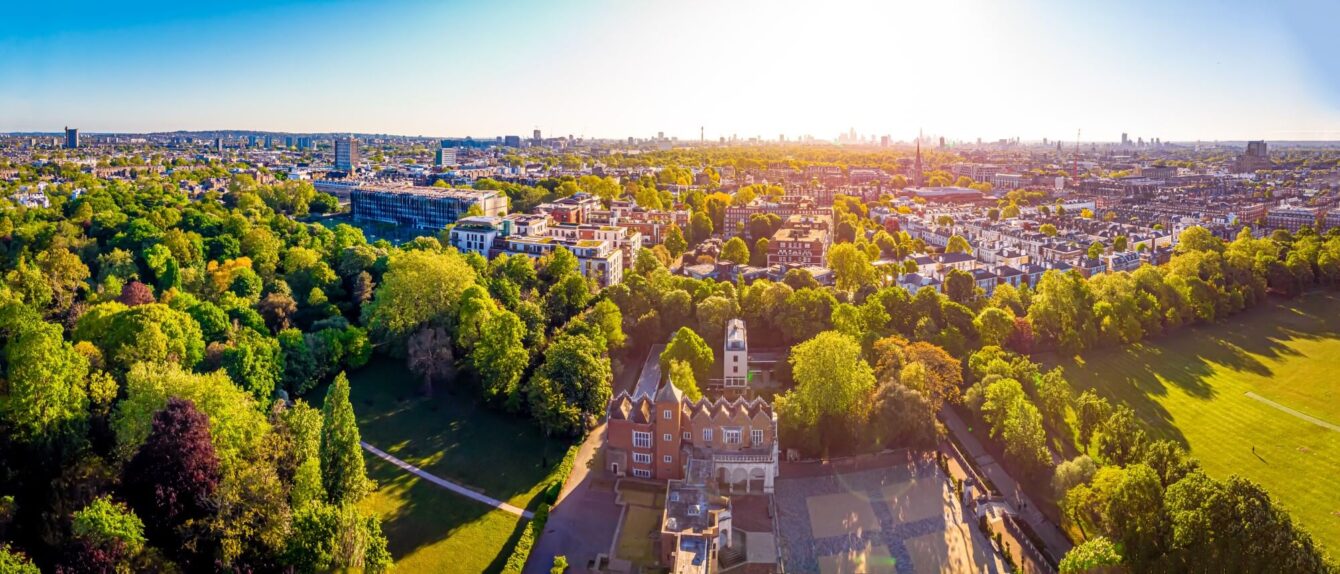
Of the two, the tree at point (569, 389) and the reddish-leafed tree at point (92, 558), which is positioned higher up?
the tree at point (569, 389)

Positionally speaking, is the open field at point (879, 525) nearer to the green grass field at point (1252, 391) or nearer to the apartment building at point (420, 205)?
the green grass field at point (1252, 391)

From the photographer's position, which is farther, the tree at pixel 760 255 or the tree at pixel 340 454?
the tree at pixel 760 255

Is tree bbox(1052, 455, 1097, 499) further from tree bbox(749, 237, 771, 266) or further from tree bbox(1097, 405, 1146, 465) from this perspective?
tree bbox(749, 237, 771, 266)

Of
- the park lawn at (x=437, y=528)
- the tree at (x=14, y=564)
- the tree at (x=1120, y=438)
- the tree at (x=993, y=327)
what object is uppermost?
the tree at (x=993, y=327)

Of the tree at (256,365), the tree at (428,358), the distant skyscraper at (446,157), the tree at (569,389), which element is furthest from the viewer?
the distant skyscraper at (446,157)

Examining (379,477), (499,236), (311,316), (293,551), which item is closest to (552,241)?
(499,236)

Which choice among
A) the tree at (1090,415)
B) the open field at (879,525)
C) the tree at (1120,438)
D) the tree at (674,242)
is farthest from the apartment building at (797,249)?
the tree at (1120,438)
